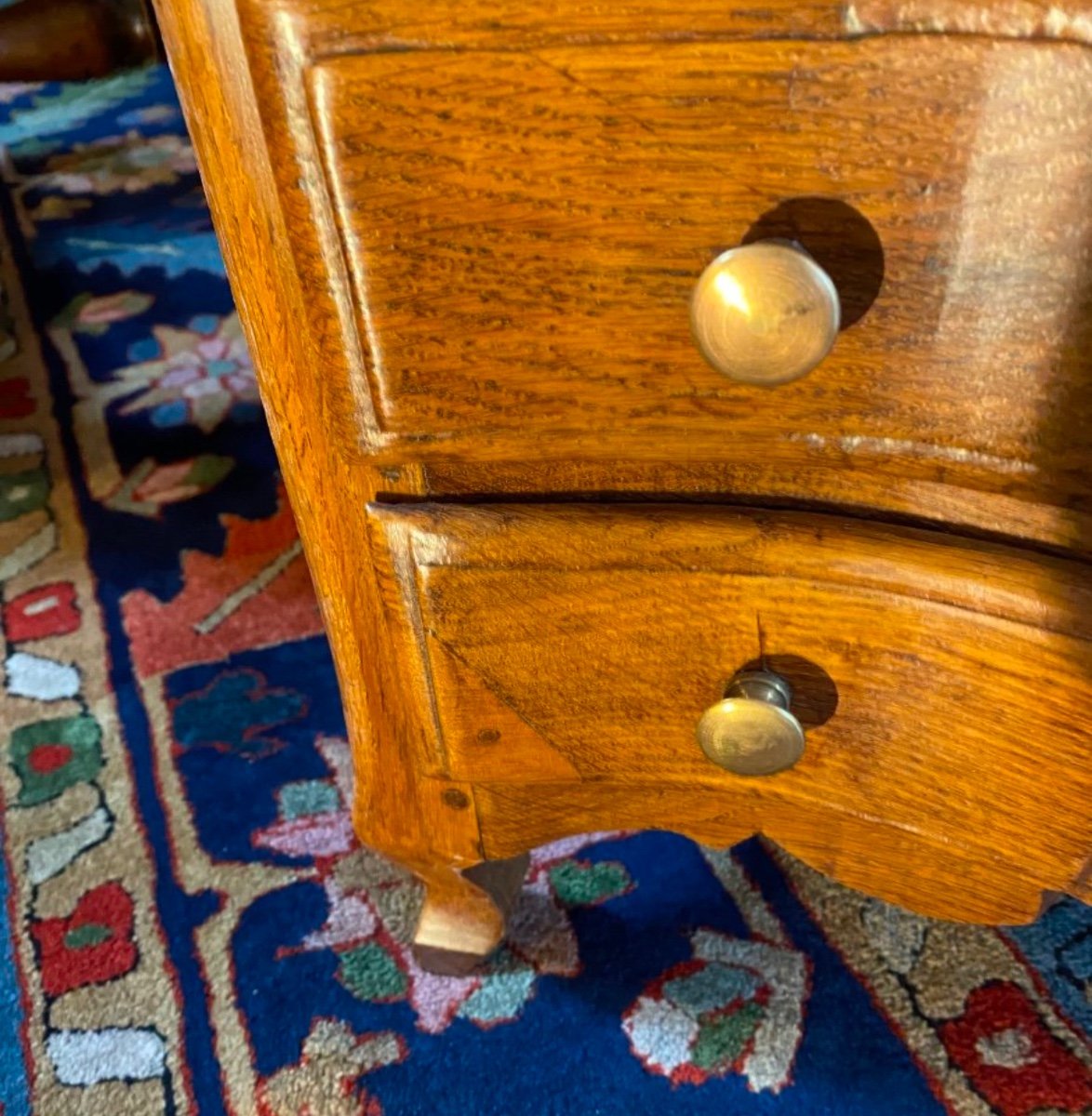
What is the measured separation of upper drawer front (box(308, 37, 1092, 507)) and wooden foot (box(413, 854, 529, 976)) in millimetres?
307

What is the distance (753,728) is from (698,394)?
117 millimetres

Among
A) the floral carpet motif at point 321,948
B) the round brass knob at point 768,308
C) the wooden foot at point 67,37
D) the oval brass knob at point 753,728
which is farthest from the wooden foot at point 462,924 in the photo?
the wooden foot at point 67,37

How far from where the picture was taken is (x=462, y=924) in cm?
60

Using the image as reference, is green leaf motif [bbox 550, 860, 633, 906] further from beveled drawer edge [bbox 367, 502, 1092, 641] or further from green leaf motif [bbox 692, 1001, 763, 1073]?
beveled drawer edge [bbox 367, 502, 1092, 641]

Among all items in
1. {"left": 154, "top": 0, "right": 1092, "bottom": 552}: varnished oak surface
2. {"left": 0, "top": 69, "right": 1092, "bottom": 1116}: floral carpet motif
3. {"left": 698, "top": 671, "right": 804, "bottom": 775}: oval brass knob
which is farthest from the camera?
{"left": 0, "top": 69, "right": 1092, "bottom": 1116}: floral carpet motif

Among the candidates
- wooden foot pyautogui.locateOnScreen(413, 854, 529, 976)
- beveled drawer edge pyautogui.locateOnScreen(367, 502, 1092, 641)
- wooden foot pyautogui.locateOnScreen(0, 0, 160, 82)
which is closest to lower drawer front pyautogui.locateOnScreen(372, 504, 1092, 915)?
beveled drawer edge pyautogui.locateOnScreen(367, 502, 1092, 641)

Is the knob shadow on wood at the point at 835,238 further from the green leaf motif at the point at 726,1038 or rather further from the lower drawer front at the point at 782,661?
the green leaf motif at the point at 726,1038

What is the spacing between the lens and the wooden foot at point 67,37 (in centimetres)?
60

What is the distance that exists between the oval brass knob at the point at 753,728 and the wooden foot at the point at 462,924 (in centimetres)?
23

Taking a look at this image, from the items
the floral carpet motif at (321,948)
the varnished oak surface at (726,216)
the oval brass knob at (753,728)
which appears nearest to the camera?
the varnished oak surface at (726,216)

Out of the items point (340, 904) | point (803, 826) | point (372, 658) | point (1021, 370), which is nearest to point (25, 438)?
point (340, 904)

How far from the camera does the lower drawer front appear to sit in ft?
1.19

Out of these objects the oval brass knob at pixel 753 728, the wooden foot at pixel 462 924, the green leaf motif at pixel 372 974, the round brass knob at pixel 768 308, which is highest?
the round brass knob at pixel 768 308

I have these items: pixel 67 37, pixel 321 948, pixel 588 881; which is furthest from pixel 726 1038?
pixel 67 37
